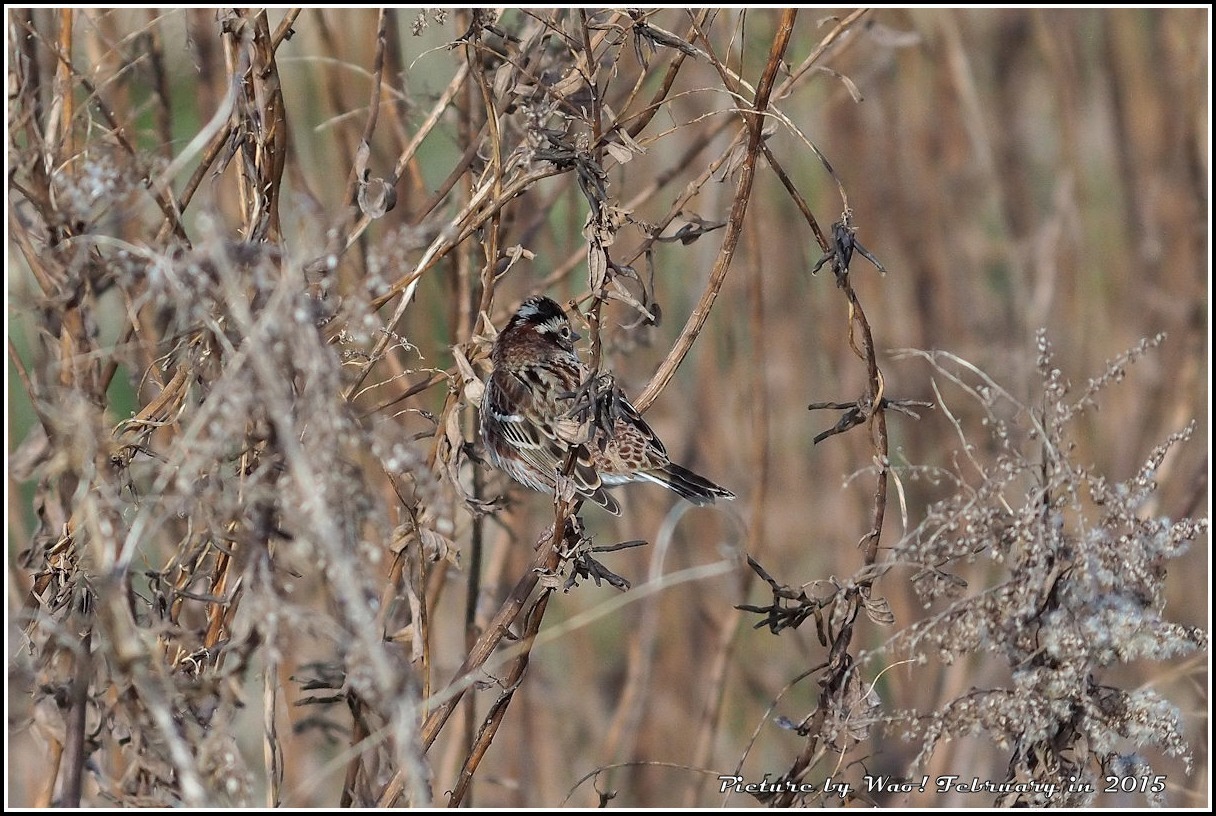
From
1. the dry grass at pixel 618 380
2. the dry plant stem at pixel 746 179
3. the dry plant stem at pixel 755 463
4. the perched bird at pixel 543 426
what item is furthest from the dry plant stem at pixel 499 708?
the dry plant stem at pixel 755 463

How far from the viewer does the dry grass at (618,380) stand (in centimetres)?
148

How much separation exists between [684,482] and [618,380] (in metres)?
0.69

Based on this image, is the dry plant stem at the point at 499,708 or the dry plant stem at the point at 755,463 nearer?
the dry plant stem at the point at 499,708

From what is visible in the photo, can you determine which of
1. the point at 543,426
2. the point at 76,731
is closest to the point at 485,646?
the point at 76,731

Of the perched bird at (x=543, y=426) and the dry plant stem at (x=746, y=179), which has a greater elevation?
the dry plant stem at (x=746, y=179)

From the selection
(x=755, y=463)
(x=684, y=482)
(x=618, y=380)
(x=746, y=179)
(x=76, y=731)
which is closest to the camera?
(x=76, y=731)

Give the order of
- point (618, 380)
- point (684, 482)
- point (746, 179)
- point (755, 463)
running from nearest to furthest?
point (746, 179) < point (618, 380) < point (755, 463) < point (684, 482)

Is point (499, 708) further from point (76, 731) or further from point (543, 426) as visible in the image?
point (543, 426)

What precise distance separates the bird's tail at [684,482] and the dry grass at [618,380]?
0.65 ft

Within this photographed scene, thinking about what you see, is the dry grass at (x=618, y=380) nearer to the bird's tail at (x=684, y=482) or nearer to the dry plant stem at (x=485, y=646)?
the dry plant stem at (x=485, y=646)

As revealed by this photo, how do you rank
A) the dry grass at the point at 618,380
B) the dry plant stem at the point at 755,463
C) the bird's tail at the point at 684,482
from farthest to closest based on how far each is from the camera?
the bird's tail at the point at 684,482, the dry plant stem at the point at 755,463, the dry grass at the point at 618,380

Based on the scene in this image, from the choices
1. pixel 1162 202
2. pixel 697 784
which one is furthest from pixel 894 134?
pixel 697 784

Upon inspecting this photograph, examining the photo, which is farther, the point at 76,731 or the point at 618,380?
the point at 618,380

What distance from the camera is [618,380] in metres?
2.74
